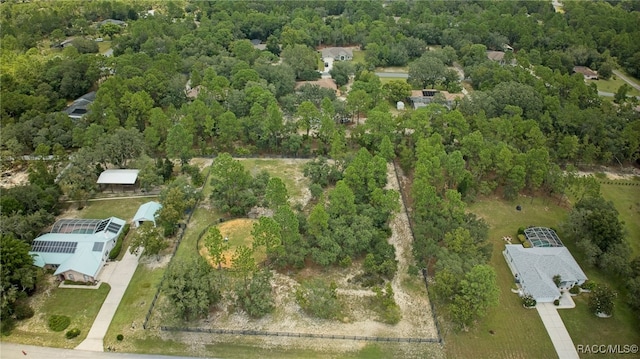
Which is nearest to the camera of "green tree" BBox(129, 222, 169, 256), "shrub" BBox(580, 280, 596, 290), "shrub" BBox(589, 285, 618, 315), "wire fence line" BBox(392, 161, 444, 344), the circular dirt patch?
"wire fence line" BBox(392, 161, 444, 344)

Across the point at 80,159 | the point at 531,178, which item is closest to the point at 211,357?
the point at 80,159

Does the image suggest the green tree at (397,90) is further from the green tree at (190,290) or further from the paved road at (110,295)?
the paved road at (110,295)

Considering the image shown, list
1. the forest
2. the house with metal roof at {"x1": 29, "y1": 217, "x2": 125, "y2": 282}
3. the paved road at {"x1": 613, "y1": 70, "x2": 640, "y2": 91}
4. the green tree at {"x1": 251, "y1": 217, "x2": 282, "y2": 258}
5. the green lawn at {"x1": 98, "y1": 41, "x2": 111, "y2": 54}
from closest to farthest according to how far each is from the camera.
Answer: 1. the green tree at {"x1": 251, "y1": 217, "x2": 282, "y2": 258}
2. the house with metal roof at {"x1": 29, "y1": 217, "x2": 125, "y2": 282}
3. the forest
4. the paved road at {"x1": 613, "y1": 70, "x2": 640, "y2": 91}
5. the green lawn at {"x1": 98, "y1": 41, "x2": 111, "y2": 54}

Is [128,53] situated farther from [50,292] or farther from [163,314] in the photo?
[163,314]

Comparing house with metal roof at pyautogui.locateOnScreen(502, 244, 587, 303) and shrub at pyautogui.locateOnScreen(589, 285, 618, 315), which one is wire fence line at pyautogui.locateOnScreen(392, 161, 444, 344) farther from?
shrub at pyautogui.locateOnScreen(589, 285, 618, 315)

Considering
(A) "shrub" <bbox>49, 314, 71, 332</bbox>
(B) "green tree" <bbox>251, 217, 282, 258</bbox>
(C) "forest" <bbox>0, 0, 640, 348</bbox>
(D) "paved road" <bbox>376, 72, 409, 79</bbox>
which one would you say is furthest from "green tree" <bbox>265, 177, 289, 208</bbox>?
(D) "paved road" <bbox>376, 72, 409, 79</bbox>

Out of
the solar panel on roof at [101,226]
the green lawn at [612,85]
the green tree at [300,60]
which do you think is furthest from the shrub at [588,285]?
the green lawn at [612,85]
